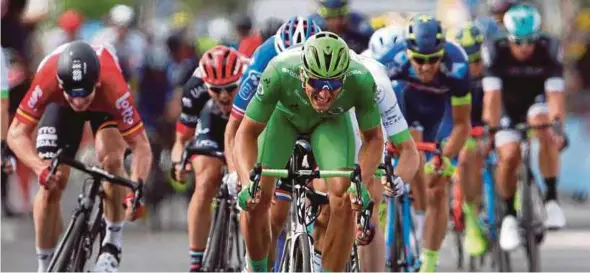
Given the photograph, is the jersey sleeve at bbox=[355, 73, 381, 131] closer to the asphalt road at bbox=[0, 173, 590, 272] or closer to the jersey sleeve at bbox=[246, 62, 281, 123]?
the jersey sleeve at bbox=[246, 62, 281, 123]

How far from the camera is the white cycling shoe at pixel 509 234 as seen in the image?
15336mm

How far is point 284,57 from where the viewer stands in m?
10.7

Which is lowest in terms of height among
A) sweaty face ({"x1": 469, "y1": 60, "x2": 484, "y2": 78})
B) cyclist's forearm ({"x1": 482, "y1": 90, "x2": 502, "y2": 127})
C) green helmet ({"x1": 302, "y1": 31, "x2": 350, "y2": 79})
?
green helmet ({"x1": 302, "y1": 31, "x2": 350, "y2": 79})

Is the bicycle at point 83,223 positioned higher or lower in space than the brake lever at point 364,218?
higher

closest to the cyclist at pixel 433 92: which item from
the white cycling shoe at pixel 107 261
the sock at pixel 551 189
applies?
the sock at pixel 551 189

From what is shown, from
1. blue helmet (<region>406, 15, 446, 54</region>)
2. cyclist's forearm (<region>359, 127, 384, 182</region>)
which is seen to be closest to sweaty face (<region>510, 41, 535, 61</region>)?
blue helmet (<region>406, 15, 446, 54</region>)

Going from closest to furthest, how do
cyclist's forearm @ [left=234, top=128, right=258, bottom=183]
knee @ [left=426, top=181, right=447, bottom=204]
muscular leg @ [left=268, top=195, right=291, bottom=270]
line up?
cyclist's forearm @ [left=234, top=128, right=258, bottom=183] < muscular leg @ [left=268, top=195, right=291, bottom=270] < knee @ [left=426, top=181, right=447, bottom=204]

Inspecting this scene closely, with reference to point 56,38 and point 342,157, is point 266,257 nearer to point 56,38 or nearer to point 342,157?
point 342,157

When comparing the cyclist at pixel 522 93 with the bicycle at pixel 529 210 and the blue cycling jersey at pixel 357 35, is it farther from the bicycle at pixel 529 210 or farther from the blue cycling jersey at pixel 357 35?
the blue cycling jersey at pixel 357 35

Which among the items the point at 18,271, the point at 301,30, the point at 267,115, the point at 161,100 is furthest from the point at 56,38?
the point at 267,115

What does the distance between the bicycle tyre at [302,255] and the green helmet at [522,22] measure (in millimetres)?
5780

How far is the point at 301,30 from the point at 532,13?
4.28 m

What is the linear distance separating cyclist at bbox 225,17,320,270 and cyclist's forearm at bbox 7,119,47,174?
4.10ft

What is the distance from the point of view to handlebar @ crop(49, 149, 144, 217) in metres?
11.9
